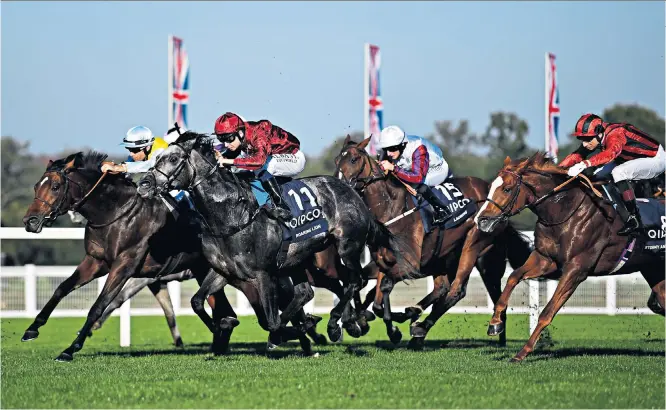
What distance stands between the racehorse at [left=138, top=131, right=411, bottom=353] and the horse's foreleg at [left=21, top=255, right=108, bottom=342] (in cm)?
105

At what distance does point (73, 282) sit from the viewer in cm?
1008

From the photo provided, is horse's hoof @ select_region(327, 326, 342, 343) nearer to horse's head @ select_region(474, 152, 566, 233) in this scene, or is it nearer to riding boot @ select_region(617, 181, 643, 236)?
horse's head @ select_region(474, 152, 566, 233)

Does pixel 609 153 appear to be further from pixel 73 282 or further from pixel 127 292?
pixel 73 282

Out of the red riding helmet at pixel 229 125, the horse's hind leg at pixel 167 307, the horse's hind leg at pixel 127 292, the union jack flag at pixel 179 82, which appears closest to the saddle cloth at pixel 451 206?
the red riding helmet at pixel 229 125

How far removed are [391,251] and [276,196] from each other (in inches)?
64.7

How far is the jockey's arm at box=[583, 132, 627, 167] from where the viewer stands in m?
9.45

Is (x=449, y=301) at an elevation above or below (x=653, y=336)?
above

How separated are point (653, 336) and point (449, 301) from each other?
3431 millimetres

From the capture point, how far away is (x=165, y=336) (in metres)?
14.2

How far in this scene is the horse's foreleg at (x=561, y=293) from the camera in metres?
9.11

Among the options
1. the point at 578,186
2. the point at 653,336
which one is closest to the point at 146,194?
the point at 578,186

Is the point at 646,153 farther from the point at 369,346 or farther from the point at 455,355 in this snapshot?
the point at 369,346

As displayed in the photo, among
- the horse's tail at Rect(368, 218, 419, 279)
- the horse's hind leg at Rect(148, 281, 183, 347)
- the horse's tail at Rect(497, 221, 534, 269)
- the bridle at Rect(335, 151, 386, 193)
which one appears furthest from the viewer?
the horse's hind leg at Rect(148, 281, 183, 347)

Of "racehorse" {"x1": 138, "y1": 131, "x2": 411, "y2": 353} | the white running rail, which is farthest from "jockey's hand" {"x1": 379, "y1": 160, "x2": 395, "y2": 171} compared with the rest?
A: the white running rail
